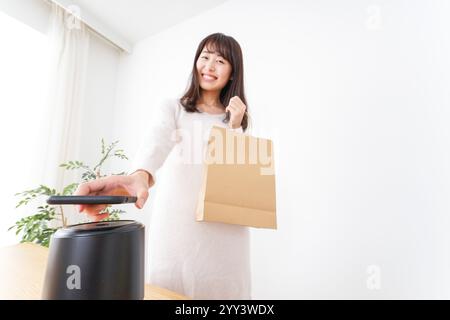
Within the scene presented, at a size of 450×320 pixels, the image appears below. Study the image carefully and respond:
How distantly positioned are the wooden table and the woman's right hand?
14cm

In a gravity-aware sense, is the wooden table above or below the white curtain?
below

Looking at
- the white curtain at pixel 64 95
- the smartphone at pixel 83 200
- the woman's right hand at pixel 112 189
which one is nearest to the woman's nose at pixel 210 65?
the woman's right hand at pixel 112 189

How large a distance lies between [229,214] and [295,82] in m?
1.08

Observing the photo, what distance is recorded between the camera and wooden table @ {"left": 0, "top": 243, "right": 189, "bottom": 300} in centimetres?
40

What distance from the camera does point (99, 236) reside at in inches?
11.8

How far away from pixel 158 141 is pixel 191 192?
16 centimetres

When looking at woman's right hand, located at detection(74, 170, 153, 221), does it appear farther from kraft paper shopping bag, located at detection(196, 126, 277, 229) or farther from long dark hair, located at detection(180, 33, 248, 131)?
long dark hair, located at detection(180, 33, 248, 131)

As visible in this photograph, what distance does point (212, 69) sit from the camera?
775mm

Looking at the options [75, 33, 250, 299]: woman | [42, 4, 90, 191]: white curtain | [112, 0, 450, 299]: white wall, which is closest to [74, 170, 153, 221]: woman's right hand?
[75, 33, 250, 299]: woman

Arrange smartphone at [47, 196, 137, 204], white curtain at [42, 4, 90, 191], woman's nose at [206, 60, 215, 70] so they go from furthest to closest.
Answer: white curtain at [42, 4, 90, 191] < woman's nose at [206, 60, 215, 70] < smartphone at [47, 196, 137, 204]

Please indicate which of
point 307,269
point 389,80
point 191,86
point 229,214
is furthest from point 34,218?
point 389,80

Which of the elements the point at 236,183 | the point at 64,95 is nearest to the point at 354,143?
the point at 236,183

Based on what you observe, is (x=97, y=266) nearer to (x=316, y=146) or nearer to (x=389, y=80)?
(x=316, y=146)

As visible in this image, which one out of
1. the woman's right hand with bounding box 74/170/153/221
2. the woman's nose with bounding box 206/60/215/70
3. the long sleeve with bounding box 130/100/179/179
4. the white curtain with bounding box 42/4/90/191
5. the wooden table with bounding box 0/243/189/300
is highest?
the white curtain with bounding box 42/4/90/191
